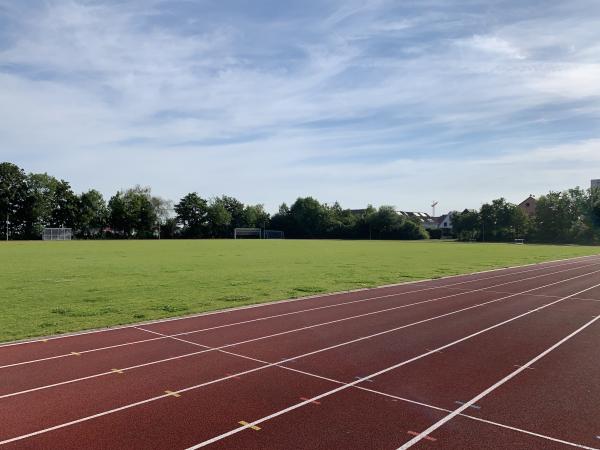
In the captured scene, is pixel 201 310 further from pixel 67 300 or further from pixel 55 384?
pixel 55 384

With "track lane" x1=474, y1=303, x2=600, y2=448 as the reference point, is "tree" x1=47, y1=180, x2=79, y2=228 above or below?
above

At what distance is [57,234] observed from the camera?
276 ft

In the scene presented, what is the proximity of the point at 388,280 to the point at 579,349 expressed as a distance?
428 inches

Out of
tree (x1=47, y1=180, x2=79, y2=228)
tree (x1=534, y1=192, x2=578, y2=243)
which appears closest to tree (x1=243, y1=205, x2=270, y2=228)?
tree (x1=47, y1=180, x2=79, y2=228)

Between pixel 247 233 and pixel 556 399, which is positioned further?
pixel 247 233

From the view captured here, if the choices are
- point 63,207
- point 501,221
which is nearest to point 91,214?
point 63,207

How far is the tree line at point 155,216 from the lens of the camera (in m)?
83.3

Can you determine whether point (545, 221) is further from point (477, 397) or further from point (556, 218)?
point (477, 397)

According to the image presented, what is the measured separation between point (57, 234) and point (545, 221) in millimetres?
89039

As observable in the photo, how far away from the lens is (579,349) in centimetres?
884

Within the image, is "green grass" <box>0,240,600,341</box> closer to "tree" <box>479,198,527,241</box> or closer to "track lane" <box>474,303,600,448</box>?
"track lane" <box>474,303,600,448</box>

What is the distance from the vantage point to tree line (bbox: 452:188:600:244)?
8662 cm

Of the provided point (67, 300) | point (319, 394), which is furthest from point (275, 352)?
point (67, 300)

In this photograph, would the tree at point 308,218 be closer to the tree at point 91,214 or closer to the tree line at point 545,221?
the tree line at point 545,221
